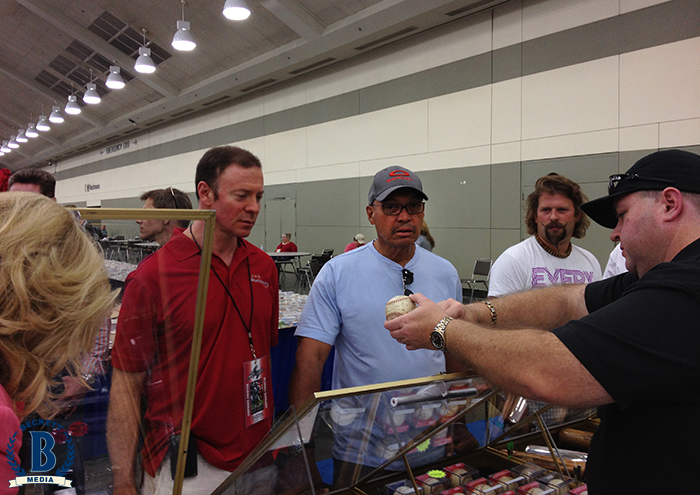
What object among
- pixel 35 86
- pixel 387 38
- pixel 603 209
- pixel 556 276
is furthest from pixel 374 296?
pixel 35 86

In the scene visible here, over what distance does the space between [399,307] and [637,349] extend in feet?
1.88

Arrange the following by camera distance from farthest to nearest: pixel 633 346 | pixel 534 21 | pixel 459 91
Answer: pixel 459 91, pixel 534 21, pixel 633 346

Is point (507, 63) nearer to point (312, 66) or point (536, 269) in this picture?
point (312, 66)

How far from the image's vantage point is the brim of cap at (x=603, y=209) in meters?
1.17

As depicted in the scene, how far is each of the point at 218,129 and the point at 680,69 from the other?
12073 mm

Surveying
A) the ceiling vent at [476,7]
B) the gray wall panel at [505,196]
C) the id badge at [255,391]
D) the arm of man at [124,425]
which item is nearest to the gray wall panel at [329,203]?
the gray wall panel at [505,196]

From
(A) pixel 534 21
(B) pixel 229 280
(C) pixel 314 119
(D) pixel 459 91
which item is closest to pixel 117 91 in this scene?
(C) pixel 314 119

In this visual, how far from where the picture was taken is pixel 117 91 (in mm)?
16156

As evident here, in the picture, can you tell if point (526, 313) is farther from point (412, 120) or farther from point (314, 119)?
point (314, 119)

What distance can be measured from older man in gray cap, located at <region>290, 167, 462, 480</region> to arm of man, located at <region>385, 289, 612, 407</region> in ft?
2.26

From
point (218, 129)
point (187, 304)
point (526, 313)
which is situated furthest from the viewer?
point (218, 129)

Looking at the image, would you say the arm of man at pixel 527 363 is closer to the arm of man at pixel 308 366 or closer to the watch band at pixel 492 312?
the watch band at pixel 492 312

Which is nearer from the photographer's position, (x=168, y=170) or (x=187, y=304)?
(x=187, y=304)

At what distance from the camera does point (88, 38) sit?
12188 mm
